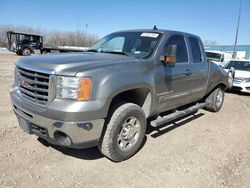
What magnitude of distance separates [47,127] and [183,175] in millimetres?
1944

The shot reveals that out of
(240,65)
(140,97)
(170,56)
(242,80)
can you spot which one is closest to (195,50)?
(170,56)

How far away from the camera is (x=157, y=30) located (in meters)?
4.36

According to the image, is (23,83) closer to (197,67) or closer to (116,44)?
(116,44)

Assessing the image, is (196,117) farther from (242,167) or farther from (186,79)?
(242,167)

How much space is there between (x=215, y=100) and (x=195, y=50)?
1.92m

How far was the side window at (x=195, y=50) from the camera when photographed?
195 inches

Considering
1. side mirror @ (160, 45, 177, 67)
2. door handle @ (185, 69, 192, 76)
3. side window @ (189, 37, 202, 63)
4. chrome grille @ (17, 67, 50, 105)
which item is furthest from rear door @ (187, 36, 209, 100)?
chrome grille @ (17, 67, 50, 105)

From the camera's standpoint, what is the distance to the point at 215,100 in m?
6.34

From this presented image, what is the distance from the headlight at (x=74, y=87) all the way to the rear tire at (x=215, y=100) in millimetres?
4355

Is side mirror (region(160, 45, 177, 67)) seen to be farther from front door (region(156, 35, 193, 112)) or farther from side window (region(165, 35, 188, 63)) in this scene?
side window (region(165, 35, 188, 63))

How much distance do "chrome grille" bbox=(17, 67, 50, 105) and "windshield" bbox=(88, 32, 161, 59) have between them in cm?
153

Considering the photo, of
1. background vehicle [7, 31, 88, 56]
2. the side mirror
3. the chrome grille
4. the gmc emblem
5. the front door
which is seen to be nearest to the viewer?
the chrome grille

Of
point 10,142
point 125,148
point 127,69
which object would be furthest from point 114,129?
point 10,142

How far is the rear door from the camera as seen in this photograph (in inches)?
193
